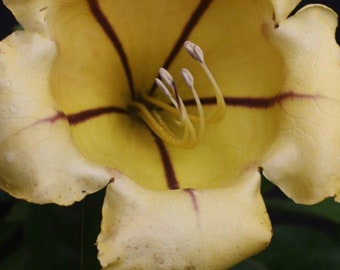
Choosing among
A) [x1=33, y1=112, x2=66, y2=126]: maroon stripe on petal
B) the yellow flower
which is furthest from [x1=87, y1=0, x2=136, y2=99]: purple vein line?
[x1=33, y1=112, x2=66, y2=126]: maroon stripe on petal

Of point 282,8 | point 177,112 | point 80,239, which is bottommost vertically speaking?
point 80,239

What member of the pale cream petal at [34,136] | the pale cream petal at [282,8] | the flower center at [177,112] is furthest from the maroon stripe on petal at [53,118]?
the pale cream petal at [282,8]

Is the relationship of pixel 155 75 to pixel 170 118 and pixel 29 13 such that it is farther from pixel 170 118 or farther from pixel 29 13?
pixel 29 13

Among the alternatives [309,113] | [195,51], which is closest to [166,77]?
[195,51]

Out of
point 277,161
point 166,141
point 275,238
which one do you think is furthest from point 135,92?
point 275,238

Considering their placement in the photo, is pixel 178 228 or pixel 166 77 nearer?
pixel 178 228

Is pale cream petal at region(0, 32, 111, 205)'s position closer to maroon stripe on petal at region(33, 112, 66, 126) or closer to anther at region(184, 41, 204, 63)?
maroon stripe on petal at region(33, 112, 66, 126)
